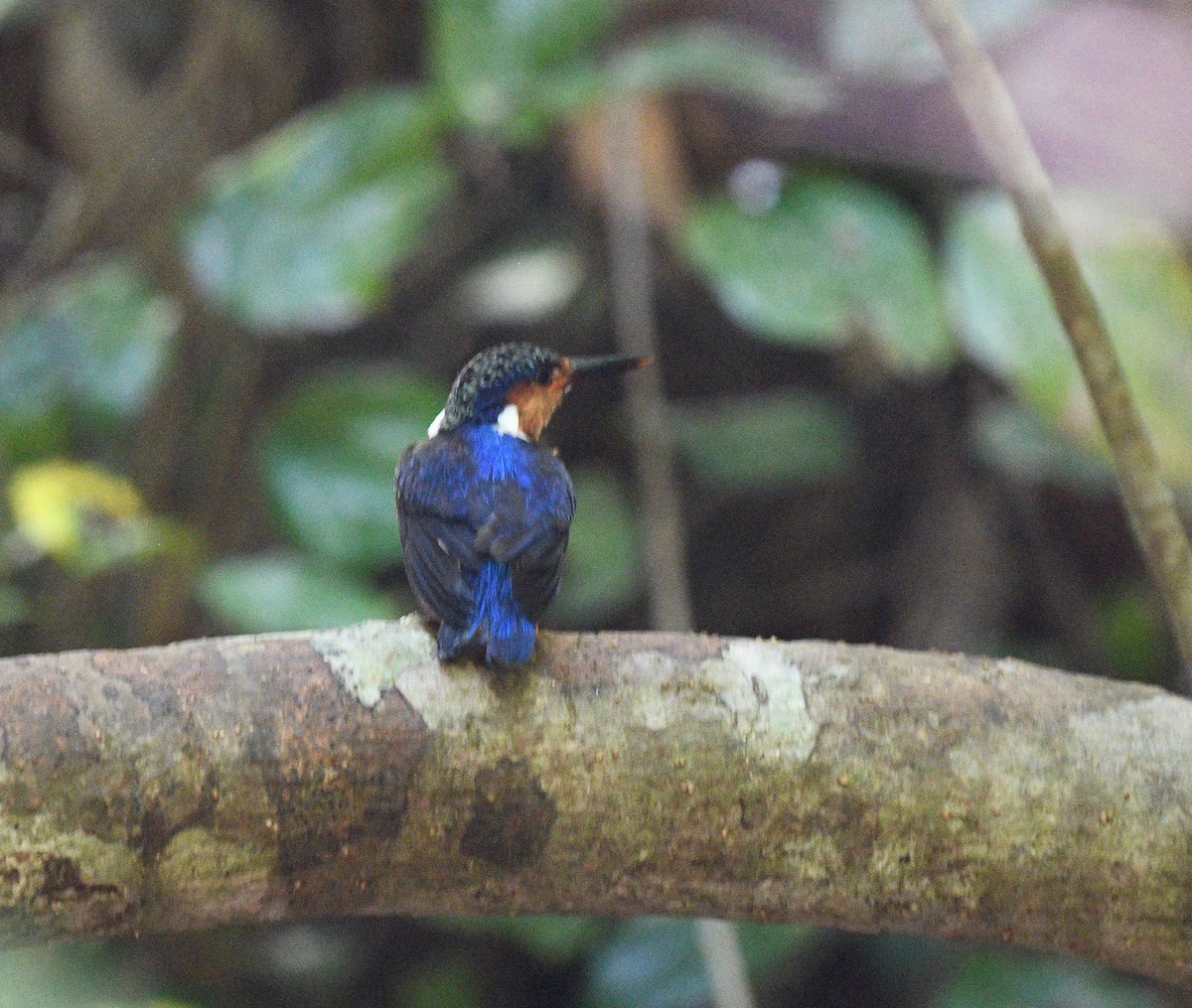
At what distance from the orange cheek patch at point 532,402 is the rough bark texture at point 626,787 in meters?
0.76

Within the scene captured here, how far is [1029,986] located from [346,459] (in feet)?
5.87

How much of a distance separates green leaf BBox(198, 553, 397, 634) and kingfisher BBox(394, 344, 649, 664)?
458 mm

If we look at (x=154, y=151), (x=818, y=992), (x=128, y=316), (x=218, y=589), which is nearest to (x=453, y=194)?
(x=154, y=151)

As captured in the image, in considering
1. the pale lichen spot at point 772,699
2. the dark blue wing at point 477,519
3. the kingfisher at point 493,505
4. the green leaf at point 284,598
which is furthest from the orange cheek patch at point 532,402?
the pale lichen spot at point 772,699

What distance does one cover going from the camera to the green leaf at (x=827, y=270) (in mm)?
2932

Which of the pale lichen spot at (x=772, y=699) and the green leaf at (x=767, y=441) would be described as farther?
the green leaf at (x=767, y=441)

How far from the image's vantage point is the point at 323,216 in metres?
2.99

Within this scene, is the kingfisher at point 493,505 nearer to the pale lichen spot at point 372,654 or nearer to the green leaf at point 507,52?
the pale lichen spot at point 372,654

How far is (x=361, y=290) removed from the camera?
290 cm

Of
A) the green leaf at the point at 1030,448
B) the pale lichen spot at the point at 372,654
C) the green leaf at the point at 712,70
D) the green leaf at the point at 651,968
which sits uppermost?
the green leaf at the point at 712,70

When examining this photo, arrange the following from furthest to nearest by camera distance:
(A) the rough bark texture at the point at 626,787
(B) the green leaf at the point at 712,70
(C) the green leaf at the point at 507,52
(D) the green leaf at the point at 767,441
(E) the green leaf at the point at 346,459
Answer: (D) the green leaf at the point at 767,441
(C) the green leaf at the point at 507,52
(B) the green leaf at the point at 712,70
(E) the green leaf at the point at 346,459
(A) the rough bark texture at the point at 626,787

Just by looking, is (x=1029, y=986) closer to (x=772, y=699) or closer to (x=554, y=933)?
(x=554, y=933)

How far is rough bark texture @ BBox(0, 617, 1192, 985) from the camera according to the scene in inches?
57.4

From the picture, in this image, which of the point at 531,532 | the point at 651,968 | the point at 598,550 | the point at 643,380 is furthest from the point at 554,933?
the point at 531,532
